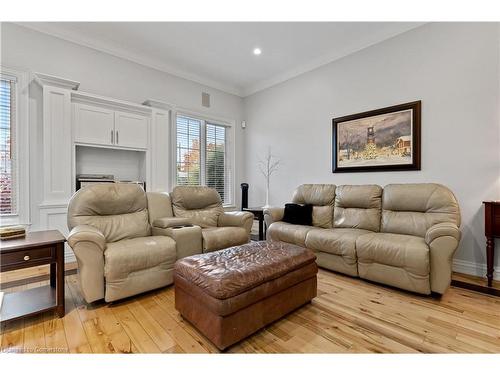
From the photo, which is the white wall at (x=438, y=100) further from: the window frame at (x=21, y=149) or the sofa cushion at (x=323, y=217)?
the window frame at (x=21, y=149)

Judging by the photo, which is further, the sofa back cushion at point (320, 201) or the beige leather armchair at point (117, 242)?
the sofa back cushion at point (320, 201)

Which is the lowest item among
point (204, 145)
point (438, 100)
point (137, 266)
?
point (137, 266)

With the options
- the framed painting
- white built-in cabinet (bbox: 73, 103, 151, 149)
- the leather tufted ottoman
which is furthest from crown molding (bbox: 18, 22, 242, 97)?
the leather tufted ottoman

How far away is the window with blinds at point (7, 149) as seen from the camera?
2.98m

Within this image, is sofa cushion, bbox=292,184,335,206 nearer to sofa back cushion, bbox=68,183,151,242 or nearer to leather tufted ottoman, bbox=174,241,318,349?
leather tufted ottoman, bbox=174,241,318,349

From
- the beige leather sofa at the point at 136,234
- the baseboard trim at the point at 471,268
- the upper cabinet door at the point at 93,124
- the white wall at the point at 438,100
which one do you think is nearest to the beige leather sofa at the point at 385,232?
the white wall at the point at 438,100

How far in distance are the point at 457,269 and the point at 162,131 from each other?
4.49m

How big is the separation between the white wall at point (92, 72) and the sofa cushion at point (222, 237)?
222 centimetres

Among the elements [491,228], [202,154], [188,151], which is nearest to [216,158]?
[202,154]

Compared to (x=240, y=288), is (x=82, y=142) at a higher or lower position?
higher

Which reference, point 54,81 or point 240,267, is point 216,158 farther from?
point 240,267

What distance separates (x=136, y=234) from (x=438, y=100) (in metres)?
3.86

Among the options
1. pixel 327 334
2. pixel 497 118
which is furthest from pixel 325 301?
pixel 497 118

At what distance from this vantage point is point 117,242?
2.50 m
